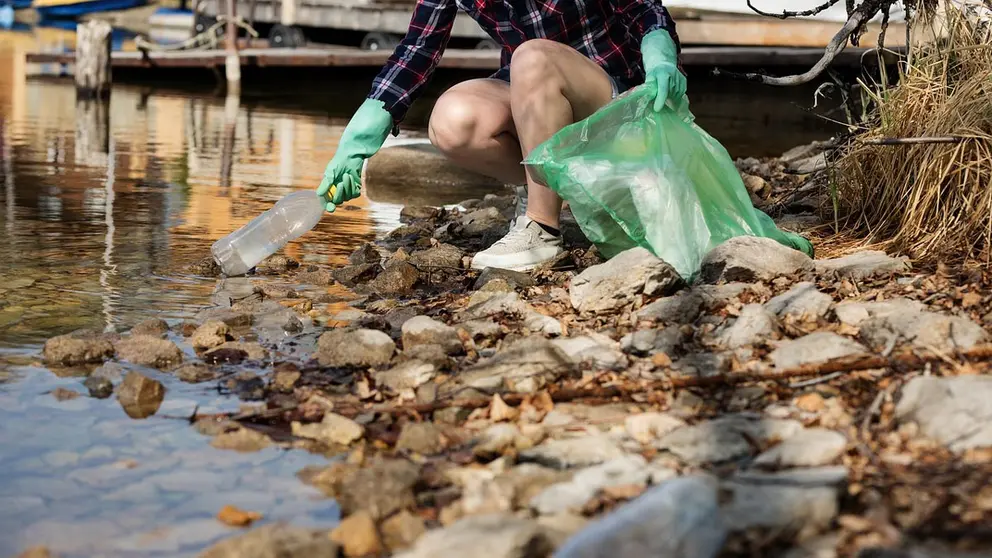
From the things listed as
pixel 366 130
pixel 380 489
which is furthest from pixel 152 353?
pixel 366 130

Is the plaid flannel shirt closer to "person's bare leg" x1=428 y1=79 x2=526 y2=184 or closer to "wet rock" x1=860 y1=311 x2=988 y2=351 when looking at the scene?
"person's bare leg" x1=428 y1=79 x2=526 y2=184

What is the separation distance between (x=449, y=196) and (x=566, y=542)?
4683mm

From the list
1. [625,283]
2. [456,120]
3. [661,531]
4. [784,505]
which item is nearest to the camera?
[661,531]

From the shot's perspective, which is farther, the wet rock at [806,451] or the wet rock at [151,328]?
the wet rock at [151,328]

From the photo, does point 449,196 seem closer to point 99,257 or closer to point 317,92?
point 99,257

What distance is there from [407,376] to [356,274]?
1.26 metres

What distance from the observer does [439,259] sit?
3.94 metres

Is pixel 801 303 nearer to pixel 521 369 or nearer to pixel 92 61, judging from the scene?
pixel 521 369

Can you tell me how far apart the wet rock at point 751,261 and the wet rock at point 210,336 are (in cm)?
137

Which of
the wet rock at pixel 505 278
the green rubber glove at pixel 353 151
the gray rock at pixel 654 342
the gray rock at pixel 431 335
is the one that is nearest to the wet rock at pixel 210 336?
the gray rock at pixel 431 335

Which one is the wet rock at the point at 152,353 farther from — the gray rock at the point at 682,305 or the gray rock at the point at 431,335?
the gray rock at the point at 682,305

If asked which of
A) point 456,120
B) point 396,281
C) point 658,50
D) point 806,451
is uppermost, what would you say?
point 658,50

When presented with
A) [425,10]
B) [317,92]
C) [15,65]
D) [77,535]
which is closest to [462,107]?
[425,10]

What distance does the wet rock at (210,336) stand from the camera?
9.30 ft
